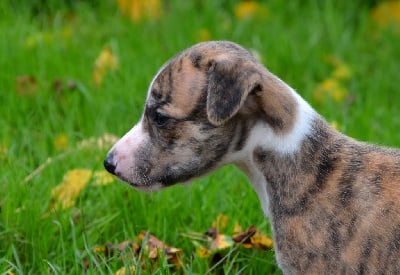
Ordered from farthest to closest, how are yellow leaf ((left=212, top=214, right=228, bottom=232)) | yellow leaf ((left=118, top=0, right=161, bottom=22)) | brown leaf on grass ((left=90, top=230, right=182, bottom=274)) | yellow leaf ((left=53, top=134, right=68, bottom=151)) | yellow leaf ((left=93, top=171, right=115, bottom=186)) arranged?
yellow leaf ((left=118, top=0, right=161, bottom=22))
yellow leaf ((left=53, top=134, right=68, bottom=151))
yellow leaf ((left=93, top=171, right=115, bottom=186))
yellow leaf ((left=212, top=214, right=228, bottom=232))
brown leaf on grass ((left=90, top=230, right=182, bottom=274))

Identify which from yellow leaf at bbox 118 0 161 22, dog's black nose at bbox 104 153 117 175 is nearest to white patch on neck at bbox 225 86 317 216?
dog's black nose at bbox 104 153 117 175

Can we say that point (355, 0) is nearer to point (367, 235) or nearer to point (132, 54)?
point (132, 54)

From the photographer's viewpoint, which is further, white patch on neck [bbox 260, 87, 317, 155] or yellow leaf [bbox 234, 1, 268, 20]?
yellow leaf [bbox 234, 1, 268, 20]

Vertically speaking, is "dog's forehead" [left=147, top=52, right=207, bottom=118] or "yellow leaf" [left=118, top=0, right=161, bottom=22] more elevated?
"dog's forehead" [left=147, top=52, right=207, bottom=118]

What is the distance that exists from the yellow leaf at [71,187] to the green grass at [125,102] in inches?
1.9

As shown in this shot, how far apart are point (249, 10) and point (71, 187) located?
348 centimetres

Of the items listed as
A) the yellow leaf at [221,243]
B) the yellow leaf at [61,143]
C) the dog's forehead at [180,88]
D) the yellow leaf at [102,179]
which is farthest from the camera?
the yellow leaf at [61,143]

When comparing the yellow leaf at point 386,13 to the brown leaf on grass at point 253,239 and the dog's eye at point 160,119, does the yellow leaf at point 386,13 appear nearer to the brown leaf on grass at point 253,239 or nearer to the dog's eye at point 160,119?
the brown leaf on grass at point 253,239

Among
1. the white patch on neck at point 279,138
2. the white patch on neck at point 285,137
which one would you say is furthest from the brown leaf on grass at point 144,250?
the white patch on neck at point 285,137

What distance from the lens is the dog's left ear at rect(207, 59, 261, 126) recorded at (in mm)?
3479

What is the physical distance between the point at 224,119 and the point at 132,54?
334cm

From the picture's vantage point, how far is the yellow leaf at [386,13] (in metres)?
7.70

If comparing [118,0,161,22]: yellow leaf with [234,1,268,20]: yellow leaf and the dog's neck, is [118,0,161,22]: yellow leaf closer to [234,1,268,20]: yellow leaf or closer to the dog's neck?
[234,1,268,20]: yellow leaf

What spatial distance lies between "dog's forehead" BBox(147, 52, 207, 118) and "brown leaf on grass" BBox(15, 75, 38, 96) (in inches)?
98.3
